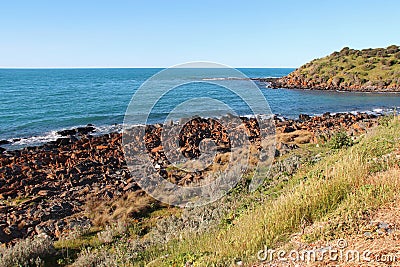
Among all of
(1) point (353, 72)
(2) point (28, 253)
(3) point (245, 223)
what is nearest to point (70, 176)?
(2) point (28, 253)

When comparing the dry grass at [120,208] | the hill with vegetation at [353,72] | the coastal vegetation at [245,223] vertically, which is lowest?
the dry grass at [120,208]

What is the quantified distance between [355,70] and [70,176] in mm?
68651

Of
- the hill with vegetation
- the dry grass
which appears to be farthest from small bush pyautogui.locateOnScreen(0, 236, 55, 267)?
the hill with vegetation

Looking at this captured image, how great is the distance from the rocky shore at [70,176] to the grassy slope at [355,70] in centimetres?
4618

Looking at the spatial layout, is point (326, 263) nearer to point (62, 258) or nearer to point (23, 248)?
point (62, 258)

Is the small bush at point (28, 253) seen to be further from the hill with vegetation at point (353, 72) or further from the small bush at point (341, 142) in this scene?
the hill with vegetation at point (353, 72)

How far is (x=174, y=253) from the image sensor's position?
6219 mm

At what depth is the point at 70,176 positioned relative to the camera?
14.6 metres

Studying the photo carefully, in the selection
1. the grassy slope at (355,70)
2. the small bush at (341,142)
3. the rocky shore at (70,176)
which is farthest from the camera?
the grassy slope at (355,70)

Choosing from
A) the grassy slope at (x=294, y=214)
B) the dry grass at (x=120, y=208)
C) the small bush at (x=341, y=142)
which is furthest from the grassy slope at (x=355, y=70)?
the grassy slope at (x=294, y=214)

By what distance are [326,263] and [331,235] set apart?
2.29ft

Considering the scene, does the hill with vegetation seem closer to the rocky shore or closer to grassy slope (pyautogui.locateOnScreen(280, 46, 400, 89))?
grassy slope (pyautogui.locateOnScreen(280, 46, 400, 89))

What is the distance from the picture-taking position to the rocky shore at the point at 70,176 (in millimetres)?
10312

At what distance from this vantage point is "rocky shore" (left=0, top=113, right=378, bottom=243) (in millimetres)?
10312
